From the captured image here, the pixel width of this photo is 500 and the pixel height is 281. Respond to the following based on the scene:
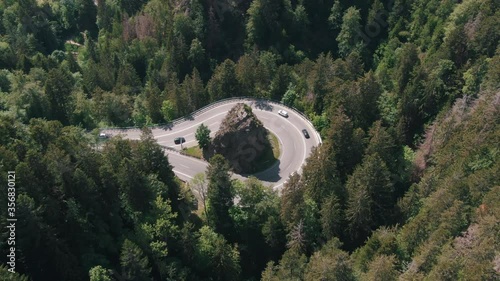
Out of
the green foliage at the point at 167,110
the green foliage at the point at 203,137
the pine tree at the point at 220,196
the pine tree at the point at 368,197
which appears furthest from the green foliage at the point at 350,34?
the pine tree at the point at 220,196

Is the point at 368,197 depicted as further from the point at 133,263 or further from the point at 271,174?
the point at 133,263

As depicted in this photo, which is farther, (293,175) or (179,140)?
(179,140)

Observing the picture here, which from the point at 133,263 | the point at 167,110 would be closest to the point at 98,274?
the point at 133,263

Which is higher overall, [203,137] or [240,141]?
[203,137]

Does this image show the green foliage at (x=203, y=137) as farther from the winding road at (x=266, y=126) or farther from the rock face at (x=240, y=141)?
the winding road at (x=266, y=126)

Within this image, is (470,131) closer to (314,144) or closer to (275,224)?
(314,144)

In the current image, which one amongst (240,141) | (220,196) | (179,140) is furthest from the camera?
(179,140)

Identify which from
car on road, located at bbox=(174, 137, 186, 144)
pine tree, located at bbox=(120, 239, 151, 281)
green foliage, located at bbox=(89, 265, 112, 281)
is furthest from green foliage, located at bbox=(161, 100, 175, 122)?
green foliage, located at bbox=(89, 265, 112, 281)
